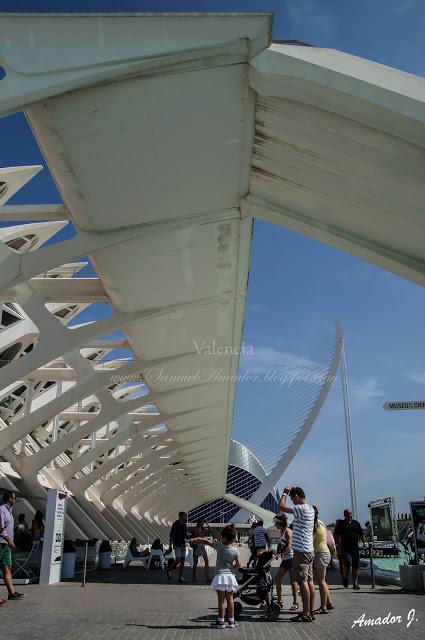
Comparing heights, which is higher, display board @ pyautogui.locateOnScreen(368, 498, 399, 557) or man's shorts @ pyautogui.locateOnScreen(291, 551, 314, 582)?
display board @ pyautogui.locateOnScreen(368, 498, 399, 557)

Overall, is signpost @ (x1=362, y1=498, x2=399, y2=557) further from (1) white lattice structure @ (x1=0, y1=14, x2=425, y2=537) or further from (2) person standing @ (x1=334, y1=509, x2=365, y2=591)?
(1) white lattice structure @ (x1=0, y1=14, x2=425, y2=537)

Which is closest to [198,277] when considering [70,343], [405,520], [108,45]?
[70,343]

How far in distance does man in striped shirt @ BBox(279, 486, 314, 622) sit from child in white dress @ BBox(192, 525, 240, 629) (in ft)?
2.20

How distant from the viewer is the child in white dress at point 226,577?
20.0ft

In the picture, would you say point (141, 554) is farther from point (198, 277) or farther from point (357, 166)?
point (357, 166)

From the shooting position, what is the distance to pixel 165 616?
6.92m

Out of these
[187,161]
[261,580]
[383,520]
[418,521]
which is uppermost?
[187,161]

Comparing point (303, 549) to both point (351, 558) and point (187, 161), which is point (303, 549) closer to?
point (351, 558)

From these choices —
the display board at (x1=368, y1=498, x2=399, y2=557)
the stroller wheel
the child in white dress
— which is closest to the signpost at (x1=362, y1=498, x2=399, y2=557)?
the display board at (x1=368, y1=498, x2=399, y2=557)

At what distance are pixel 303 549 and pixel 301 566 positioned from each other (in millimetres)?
174

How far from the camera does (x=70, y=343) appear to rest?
37.8 ft

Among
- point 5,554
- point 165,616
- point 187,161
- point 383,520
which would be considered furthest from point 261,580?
point 383,520

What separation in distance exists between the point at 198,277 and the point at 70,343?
111 inches

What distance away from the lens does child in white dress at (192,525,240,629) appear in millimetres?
6098
